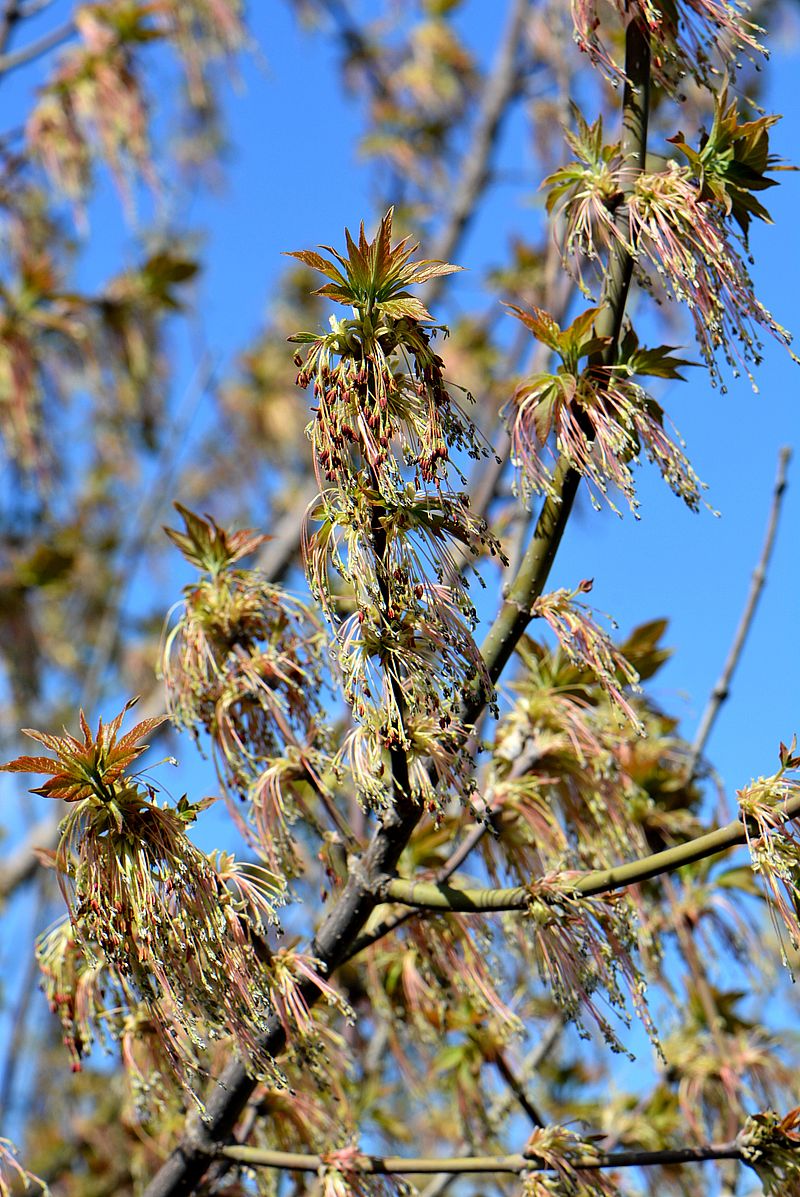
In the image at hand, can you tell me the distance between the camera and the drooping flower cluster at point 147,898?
104cm

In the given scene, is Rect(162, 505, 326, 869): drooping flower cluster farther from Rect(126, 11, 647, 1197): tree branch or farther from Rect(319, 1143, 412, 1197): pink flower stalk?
Rect(319, 1143, 412, 1197): pink flower stalk

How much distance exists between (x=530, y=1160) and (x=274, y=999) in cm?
31

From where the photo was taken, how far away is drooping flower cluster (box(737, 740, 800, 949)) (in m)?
1.00

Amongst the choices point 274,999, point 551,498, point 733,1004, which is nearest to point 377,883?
point 274,999

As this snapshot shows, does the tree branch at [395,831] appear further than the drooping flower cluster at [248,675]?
No

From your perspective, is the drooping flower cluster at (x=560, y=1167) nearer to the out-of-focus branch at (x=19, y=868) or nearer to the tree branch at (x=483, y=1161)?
the tree branch at (x=483, y=1161)

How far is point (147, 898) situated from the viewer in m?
1.04

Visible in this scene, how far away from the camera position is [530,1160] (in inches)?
48.0

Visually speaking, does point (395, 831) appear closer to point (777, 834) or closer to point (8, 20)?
point (777, 834)

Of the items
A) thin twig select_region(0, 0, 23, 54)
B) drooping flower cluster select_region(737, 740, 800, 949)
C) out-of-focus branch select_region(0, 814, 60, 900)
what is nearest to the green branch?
drooping flower cluster select_region(737, 740, 800, 949)

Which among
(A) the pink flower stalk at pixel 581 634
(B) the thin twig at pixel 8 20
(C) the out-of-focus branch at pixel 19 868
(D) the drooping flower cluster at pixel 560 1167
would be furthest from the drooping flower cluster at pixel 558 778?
(B) the thin twig at pixel 8 20

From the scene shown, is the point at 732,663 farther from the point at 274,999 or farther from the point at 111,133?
the point at 111,133

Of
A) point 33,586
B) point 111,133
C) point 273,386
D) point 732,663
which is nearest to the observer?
point 732,663

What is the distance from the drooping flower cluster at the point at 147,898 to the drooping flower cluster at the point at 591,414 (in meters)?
0.46
